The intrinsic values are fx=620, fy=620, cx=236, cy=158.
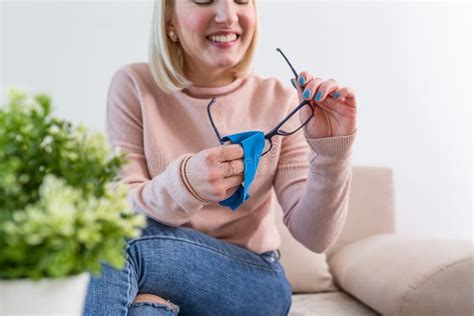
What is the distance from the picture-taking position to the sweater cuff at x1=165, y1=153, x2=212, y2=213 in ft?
3.77

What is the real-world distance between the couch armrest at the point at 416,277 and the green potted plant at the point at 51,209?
1.19m

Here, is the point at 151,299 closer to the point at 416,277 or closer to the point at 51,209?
the point at 51,209

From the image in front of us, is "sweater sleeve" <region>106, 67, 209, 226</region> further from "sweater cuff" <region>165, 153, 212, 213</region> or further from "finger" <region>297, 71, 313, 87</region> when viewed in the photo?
"finger" <region>297, 71, 313, 87</region>

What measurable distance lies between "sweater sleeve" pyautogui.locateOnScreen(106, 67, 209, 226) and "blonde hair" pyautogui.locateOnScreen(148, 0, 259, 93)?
0.07 metres

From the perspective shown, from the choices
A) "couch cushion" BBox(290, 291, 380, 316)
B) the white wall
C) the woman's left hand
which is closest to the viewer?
the woman's left hand

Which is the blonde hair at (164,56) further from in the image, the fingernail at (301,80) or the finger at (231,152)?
the finger at (231,152)

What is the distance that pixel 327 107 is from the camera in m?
1.25

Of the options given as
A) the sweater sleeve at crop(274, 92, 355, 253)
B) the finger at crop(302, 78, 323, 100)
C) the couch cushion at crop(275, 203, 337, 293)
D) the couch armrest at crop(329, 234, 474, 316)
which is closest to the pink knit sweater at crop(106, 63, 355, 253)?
the sweater sleeve at crop(274, 92, 355, 253)

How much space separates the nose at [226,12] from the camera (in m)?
1.38

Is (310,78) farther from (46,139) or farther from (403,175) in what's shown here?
(403,175)

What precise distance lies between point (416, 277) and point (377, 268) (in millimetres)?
181

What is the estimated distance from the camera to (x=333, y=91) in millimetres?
1201

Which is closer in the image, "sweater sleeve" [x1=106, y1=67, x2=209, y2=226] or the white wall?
"sweater sleeve" [x1=106, y1=67, x2=209, y2=226]

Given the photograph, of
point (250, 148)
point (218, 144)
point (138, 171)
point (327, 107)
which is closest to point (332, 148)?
point (327, 107)
